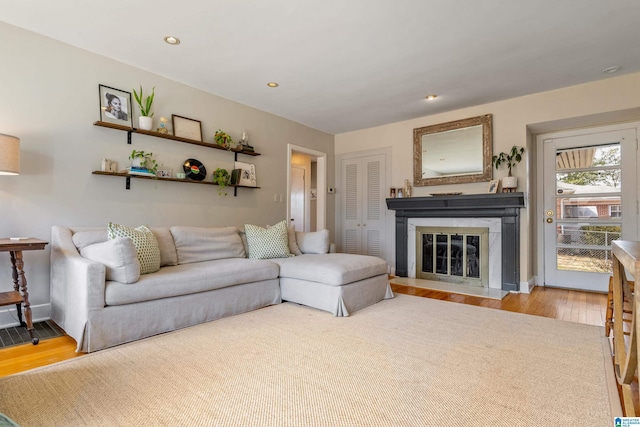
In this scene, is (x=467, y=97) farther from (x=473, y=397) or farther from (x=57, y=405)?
(x=57, y=405)

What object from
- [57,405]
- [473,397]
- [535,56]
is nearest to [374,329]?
[473,397]

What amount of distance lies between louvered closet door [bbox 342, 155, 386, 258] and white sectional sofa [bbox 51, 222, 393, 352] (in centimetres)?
173

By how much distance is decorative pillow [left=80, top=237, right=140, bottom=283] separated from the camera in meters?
2.33

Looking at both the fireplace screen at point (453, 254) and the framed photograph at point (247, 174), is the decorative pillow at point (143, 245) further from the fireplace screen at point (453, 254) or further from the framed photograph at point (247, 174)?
the fireplace screen at point (453, 254)

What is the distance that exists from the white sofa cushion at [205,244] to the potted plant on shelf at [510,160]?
335 cm

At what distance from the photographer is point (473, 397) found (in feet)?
5.35

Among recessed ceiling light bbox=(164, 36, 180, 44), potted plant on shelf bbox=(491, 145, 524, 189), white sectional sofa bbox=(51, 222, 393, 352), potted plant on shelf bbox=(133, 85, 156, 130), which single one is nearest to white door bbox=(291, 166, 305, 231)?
white sectional sofa bbox=(51, 222, 393, 352)

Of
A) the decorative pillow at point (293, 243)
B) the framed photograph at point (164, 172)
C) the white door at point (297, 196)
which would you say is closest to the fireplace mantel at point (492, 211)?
the decorative pillow at point (293, 243)

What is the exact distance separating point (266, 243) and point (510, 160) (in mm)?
3228

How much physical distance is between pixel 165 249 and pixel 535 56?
392 cm

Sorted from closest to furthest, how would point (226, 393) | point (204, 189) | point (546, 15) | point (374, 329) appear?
point (226, 393), point (546, 15), point (374, 329), point (204, 189)

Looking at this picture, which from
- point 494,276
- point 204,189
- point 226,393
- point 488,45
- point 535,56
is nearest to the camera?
point 226,393

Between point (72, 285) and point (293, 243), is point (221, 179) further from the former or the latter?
point (72, 285)

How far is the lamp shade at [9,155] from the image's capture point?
2.31m
